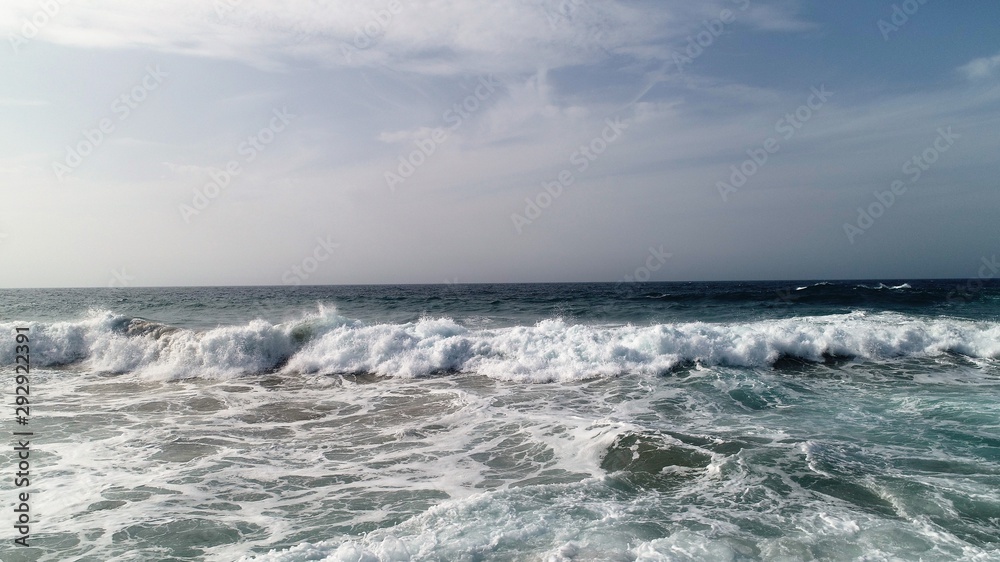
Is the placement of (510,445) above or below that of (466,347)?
below

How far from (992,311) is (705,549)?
3479 centimetres

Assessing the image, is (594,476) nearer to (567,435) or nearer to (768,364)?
(567,435)

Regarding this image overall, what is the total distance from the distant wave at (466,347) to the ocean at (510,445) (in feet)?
0.33

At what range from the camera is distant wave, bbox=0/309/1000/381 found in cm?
1623

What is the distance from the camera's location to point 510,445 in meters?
9.20

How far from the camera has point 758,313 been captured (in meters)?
29.5

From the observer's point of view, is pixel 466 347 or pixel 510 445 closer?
pixel 510 445

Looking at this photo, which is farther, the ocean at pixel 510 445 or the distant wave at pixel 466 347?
the distant wave at pixel 466 347

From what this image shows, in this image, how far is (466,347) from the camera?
58.5ft

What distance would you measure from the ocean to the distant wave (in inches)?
4.0

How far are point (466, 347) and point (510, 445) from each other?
8762mm

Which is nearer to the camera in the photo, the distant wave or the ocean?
the ocean

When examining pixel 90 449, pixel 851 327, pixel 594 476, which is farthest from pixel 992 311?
pixel 90 449

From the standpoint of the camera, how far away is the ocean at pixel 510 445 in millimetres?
5770
